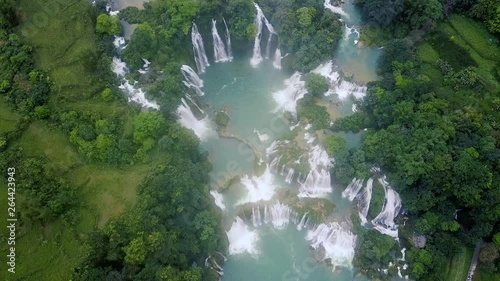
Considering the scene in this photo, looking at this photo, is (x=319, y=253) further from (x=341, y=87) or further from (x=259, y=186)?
(x=341, y=87)

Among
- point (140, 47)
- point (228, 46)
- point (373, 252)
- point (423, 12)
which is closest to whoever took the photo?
point (373, 252)

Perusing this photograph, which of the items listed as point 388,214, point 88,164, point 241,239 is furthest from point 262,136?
point 88,164

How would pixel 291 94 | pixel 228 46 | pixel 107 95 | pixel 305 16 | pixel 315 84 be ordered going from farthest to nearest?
pixel 228 46
pixel 305 16
pixel 291 94
pixel 315 84
pixel 107 95

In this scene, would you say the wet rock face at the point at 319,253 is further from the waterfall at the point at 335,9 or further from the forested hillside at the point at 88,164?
the waterfall at the point at 335,9

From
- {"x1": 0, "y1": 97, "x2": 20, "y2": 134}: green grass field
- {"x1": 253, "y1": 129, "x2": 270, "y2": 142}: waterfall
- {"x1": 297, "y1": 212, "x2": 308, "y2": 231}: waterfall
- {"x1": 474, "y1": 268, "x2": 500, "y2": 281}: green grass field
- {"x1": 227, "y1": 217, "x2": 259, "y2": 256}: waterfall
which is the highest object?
{"x1": 0, "y1": 97, "x2": 20, "y2": 134}: green grass field

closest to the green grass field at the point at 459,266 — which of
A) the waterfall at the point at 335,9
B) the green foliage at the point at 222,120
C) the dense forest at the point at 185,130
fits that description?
the dense forest at the point at 185,130

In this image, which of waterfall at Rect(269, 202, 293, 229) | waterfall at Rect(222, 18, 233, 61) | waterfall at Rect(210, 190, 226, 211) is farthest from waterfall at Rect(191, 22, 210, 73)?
waterfall at Rect(269, 202, 293, 229)

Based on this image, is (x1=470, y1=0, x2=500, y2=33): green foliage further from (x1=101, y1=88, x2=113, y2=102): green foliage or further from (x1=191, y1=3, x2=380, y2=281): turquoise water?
(x1=101, y1=88, x2=113, y2=102): green foliage

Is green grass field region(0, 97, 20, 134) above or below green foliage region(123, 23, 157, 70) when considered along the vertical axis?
below
